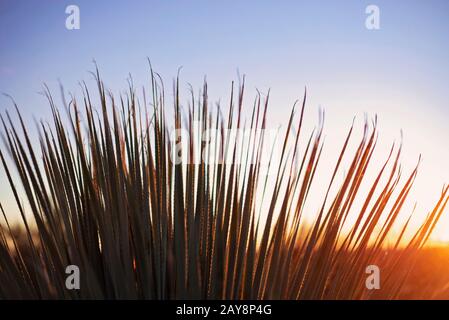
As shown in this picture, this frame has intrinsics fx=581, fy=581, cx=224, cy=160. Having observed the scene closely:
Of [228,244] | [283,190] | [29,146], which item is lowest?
[228,244]

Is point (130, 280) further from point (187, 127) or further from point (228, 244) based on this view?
point (187, 127)

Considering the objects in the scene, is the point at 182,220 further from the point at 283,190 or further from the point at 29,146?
the point at 29,146

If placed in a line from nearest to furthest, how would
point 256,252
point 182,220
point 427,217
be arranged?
point 182,220
point 256,252
point 427,217

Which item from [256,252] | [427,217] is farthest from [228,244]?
[427,217]

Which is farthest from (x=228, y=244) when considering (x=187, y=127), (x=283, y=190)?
(x=187, y=127)

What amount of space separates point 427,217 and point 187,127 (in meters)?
0.91

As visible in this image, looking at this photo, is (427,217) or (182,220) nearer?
(182,220)

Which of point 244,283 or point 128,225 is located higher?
point 128,225

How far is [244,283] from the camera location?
1.83 metres

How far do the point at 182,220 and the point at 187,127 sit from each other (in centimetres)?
32
